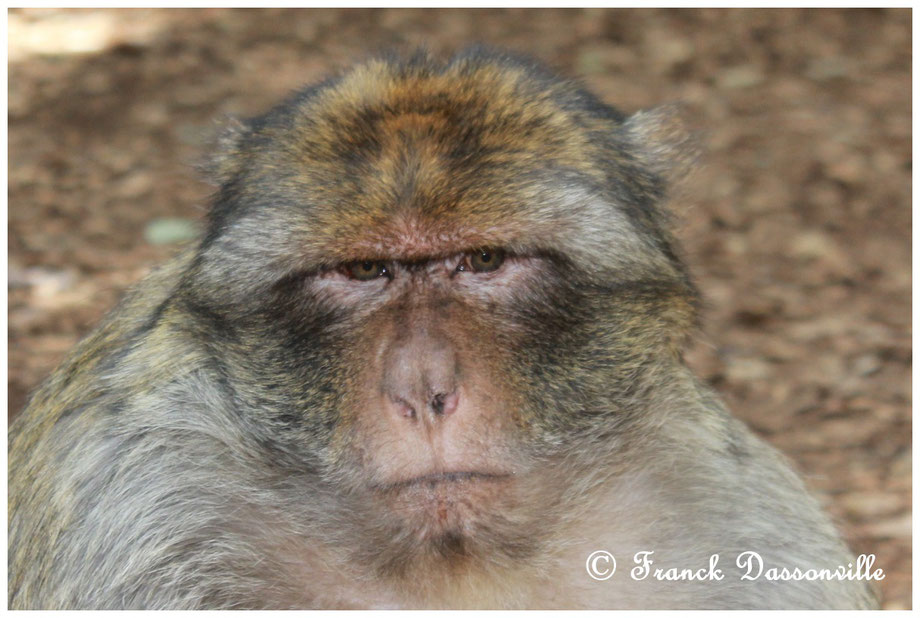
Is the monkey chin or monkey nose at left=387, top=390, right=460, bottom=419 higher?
monkey nose at left=387, top=390, right=460, bottom=419

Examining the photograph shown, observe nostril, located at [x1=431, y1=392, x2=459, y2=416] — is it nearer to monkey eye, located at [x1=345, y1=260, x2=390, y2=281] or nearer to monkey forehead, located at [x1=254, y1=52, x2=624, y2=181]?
monkey eye, located at [x1=345, y1=260, x2=390, y2=281]

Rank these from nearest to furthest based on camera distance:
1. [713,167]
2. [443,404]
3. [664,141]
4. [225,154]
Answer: [443,404] < [225,154] < [664,141] < [713,167]

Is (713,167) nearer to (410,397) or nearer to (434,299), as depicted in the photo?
(434,299)

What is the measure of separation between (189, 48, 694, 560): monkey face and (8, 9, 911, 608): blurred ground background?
1.65m

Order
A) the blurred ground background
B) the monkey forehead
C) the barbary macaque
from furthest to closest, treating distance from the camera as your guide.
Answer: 1. the blurred ground background
2. the monkey forehead
3. the barbary macaque

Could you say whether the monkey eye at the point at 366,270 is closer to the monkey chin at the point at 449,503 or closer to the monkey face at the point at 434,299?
the monkey face at the point at 434,299

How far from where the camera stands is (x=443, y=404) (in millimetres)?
2164

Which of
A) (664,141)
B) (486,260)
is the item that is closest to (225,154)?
(486,260)

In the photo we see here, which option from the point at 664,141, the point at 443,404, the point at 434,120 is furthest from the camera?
the point at 664,141

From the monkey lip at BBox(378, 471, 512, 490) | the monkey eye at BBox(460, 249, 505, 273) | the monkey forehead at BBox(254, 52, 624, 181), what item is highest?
the monkey forehead at BBox(254, 52, 624, 181)

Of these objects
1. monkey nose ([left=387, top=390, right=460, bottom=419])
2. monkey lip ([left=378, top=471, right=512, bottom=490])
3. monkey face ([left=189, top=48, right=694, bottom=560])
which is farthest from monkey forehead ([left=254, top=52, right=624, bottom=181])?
monkey lip ([left=378, top=471, right=512, bottom=490])

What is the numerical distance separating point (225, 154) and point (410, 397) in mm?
962

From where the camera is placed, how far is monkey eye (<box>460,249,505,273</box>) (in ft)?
7.89

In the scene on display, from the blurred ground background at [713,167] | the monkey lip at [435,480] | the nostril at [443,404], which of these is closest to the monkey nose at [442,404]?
the nostril at [443,404]
